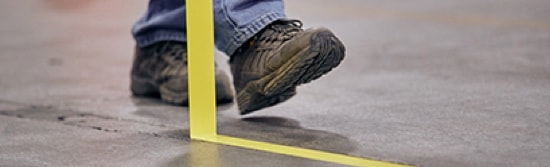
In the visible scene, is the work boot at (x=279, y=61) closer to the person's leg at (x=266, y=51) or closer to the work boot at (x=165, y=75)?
the person's leg at (x=266, y=51)

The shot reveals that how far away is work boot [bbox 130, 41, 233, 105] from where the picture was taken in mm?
1806

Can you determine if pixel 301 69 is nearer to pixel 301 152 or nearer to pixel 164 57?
pixel 301 152

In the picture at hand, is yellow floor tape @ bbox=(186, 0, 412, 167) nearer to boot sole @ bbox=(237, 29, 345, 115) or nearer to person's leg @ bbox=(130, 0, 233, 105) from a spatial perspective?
boot sole @ bbox=(237, 29, 345, 115)

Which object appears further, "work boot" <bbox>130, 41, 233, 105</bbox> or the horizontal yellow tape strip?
"work boot" <bbox>130, 41, 233, 105</bbox>

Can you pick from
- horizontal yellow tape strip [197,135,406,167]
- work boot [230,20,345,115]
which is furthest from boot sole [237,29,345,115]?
horizontal yellow tape strip [197,135,406,167]

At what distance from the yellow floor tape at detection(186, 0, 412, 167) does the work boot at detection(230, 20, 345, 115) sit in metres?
0.10

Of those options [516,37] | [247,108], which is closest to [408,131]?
[247,108]

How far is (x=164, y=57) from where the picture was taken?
1.87 m

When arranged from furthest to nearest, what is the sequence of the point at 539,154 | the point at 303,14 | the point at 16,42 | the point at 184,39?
the point at 303,14 < the point at 16,42 < the point at 184,39 < the point at 539,154

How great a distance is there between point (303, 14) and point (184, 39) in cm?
148

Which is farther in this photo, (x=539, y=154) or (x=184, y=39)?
(x=184, y=39)

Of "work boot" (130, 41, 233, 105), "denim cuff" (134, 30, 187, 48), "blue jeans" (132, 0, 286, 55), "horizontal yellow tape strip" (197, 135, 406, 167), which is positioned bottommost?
"horizontal yellow tape strip" (197, 135, 406, 167)

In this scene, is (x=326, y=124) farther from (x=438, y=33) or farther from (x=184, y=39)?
(x=438, y=33)

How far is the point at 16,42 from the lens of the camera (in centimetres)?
289
